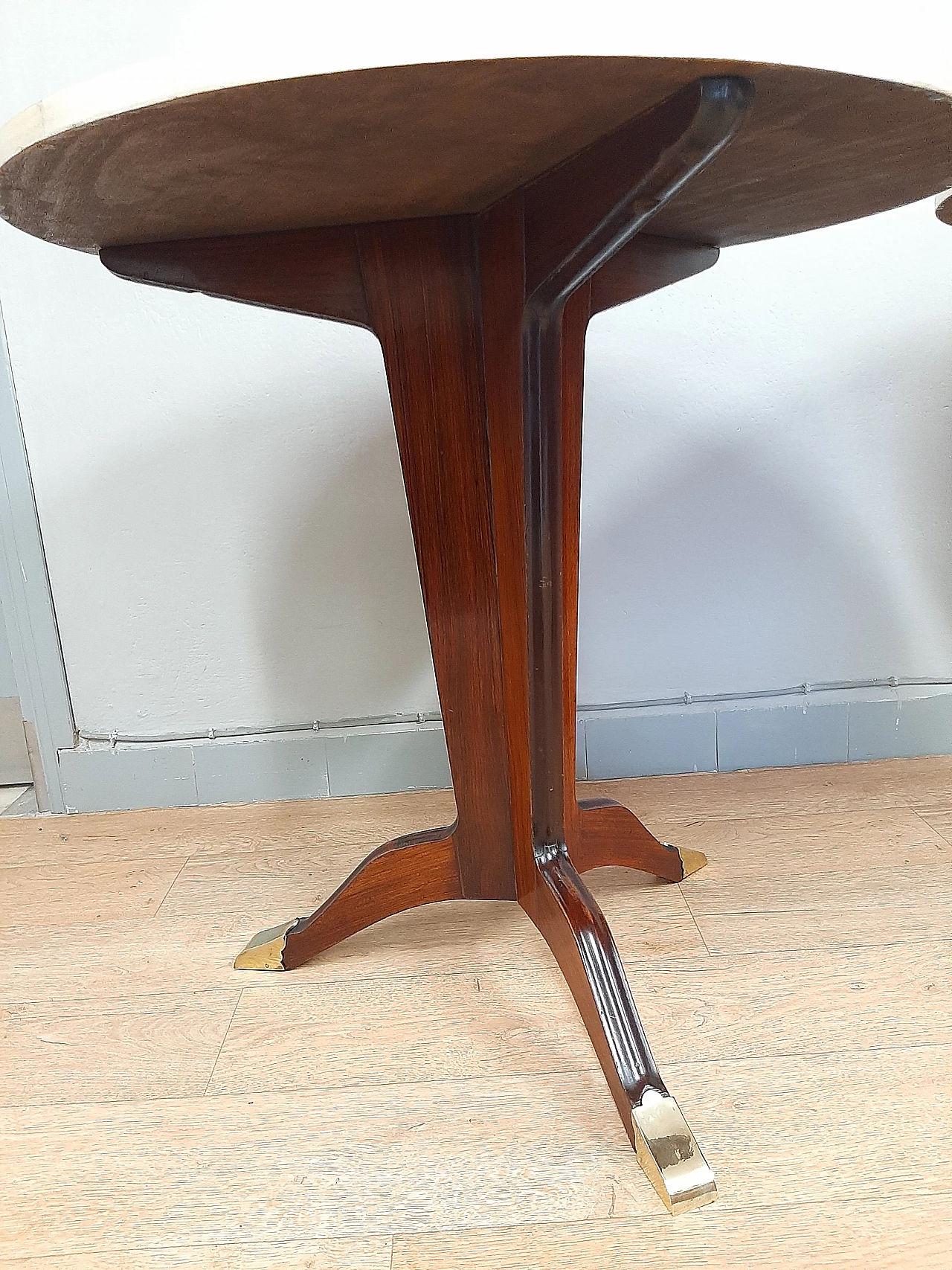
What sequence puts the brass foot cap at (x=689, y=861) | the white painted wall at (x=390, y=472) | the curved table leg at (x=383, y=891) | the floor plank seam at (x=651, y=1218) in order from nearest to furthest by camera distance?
the floor plank seam at (x=651, y=1218) < the curved table leg at (x=383, y=891) < the brass foot cap at (x=689, y=861) < the white painted wall at (x=390, y=472)

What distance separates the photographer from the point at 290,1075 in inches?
32.6

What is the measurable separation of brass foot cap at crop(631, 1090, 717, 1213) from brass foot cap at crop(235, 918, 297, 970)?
1.48 ft

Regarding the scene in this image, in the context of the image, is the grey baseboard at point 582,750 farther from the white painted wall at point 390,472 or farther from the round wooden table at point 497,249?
the round wooden table at point 497,249

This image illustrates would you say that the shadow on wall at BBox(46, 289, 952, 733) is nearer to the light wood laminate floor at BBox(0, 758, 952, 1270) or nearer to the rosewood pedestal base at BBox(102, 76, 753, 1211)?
the light wood laminate floor at BBox(0, 758, 952, 1270)

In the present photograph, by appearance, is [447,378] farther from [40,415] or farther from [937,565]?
[937,565]

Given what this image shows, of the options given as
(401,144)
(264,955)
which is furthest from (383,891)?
(401,144)

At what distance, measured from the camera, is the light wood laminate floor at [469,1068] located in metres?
0.65

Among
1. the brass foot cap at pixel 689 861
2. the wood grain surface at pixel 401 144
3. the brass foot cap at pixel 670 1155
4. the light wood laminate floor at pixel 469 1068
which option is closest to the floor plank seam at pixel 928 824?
the light wood laminate floor at pixel 469 1068

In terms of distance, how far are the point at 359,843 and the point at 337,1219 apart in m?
0.65

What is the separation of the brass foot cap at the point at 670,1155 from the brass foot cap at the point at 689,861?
1.46 feet

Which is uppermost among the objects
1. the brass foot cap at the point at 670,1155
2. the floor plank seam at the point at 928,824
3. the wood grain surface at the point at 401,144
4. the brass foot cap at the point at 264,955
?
the wood grain surface at the point at 401,144

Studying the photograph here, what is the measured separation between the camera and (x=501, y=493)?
0.84 meters

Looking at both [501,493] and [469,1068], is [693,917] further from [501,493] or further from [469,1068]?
[501,493]

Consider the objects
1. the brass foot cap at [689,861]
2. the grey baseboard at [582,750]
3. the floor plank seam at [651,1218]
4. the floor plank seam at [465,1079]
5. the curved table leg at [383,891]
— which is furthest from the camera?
the grey baseboard at [582,750]
